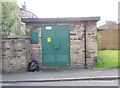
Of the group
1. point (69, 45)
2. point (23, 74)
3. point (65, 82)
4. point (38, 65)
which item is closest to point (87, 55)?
point (69, 45)

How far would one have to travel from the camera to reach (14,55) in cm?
1805

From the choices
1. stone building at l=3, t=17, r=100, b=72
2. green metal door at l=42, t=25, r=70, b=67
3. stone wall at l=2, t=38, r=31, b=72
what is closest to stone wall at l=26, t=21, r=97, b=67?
stone building at l=3, t=17, r=100, b=72

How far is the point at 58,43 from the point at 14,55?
243cm

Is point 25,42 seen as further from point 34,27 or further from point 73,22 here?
point 73,22

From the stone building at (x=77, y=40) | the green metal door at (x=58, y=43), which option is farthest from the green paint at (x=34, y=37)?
the green metal door at (x=58, y=43)

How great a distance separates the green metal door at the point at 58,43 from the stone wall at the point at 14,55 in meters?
1.53

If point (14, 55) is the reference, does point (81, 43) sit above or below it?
above

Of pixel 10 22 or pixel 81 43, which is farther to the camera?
pixel 10 22

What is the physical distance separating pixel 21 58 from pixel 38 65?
130cm

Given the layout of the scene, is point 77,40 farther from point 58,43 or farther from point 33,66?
point 33,66

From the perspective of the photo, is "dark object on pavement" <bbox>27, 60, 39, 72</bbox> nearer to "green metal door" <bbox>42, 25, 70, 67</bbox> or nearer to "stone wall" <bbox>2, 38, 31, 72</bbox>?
"stone wall" <bbox>2, 38, 31, 72</bbox>

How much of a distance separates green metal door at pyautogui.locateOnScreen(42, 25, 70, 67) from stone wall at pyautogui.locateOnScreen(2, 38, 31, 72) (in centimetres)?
153

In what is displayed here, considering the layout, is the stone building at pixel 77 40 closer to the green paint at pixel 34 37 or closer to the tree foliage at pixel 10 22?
the green paint at pixel 34 37

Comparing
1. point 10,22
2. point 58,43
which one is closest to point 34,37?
point 58,43
